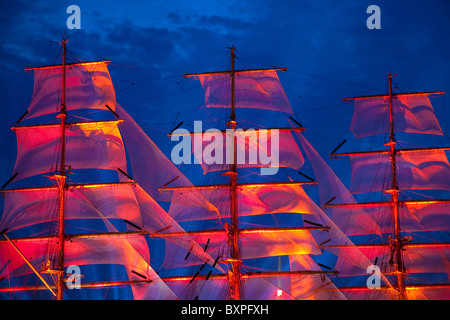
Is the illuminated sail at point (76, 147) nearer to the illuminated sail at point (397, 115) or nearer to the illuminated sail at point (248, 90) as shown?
the illuminated sail at point (248, 90)

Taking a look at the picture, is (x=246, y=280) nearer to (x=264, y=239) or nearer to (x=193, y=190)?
(x=264, y=239)

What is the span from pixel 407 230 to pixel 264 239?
8.55 m

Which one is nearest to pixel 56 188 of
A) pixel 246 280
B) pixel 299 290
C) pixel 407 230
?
pixel 246 280

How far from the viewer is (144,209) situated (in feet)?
117

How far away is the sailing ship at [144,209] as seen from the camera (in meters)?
35.1

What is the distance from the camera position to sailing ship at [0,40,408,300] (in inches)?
1380

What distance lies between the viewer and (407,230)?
4078 centimetres
